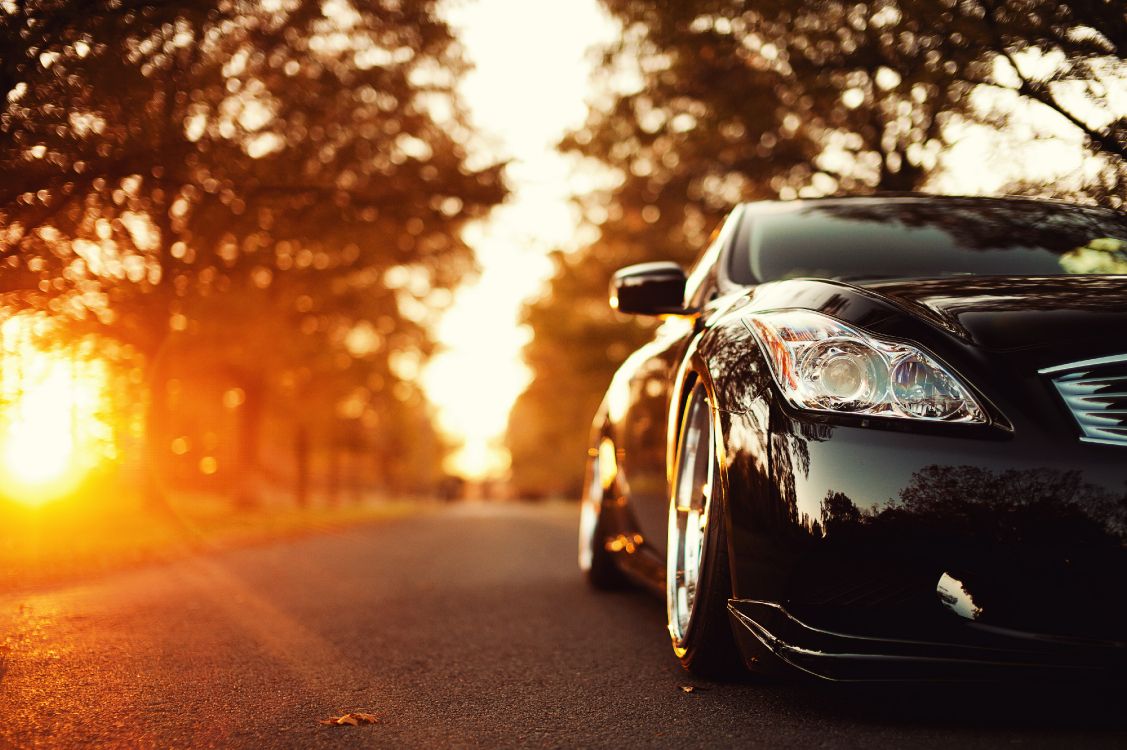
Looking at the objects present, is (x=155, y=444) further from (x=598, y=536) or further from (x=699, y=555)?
(x=699, y=555)

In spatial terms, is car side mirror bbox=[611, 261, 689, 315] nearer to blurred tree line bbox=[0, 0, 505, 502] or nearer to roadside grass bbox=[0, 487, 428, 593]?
blurred tree line bbox=[0, 0, 505, 502]

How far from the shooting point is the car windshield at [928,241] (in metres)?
3.78

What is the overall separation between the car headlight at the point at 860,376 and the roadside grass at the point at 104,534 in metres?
4.77

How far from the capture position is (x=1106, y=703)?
111 inches

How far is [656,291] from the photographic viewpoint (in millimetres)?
4039

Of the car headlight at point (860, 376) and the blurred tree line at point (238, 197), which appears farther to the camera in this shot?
the blurred tree line at point (238, 197)

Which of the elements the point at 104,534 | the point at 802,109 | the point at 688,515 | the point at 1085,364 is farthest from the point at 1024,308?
the point at 104,534

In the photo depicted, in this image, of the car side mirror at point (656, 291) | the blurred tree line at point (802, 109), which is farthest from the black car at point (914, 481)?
the blurred tree line at point (802, 109)

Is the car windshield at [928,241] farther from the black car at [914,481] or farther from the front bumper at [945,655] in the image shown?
the front bumper at [945,655]

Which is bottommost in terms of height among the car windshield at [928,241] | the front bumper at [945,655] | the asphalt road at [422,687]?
the asphalt road at [422,687]

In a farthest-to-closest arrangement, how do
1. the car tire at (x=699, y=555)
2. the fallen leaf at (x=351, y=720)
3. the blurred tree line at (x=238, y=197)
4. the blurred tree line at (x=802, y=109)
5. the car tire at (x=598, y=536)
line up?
1. the car tire at (x=598, y=536)
2. the blurred tree line at (x=238, y=197)
3. the blurred tree line at (x=802, y=109)
4. the car tire at (x=699, y=555)
5. the fallen leaf at (x=351, y=720)

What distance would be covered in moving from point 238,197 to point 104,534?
11.3 feet

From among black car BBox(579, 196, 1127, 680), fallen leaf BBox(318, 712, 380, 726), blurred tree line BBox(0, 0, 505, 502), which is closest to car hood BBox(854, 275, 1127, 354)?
black car BBox(579, 196, 1127, 680)

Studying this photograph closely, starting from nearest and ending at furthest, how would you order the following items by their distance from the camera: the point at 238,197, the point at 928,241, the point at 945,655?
1. the point at 945,655
2. the point at 928,241
3. the point at 238,197
